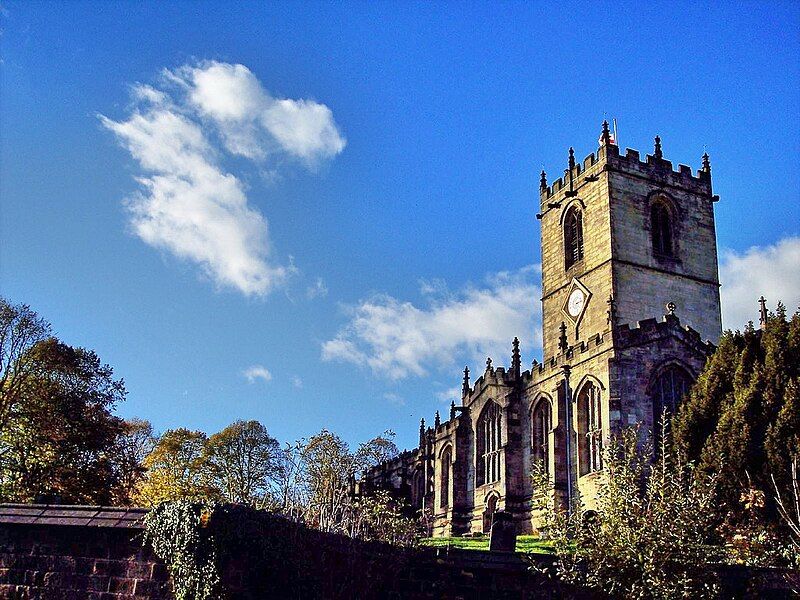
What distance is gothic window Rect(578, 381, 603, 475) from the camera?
34.2m

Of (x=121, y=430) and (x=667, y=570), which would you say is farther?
(x=121, y=430)

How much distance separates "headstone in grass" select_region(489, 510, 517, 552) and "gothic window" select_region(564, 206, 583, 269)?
29980 millimetres

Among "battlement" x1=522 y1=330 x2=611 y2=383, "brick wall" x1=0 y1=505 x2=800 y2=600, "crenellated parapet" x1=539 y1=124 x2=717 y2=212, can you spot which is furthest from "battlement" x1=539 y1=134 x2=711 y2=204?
"brick wall" x1=0 y1=505 x2=800 y2=600

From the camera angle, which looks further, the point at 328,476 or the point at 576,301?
the point at 576,301

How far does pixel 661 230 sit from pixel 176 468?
30142 mm

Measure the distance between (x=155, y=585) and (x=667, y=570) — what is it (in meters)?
7.70

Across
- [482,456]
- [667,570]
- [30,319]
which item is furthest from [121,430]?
[667,570]

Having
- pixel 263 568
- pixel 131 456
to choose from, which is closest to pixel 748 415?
pixel 263 568

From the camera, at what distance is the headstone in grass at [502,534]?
15.9 meters

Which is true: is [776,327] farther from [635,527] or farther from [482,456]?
[482,456]

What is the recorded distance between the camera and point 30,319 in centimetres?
3525

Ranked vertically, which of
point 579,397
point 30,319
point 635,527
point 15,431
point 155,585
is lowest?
point 155,585

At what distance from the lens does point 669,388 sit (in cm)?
3359

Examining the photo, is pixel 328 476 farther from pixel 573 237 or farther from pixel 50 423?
pixel 573 237
